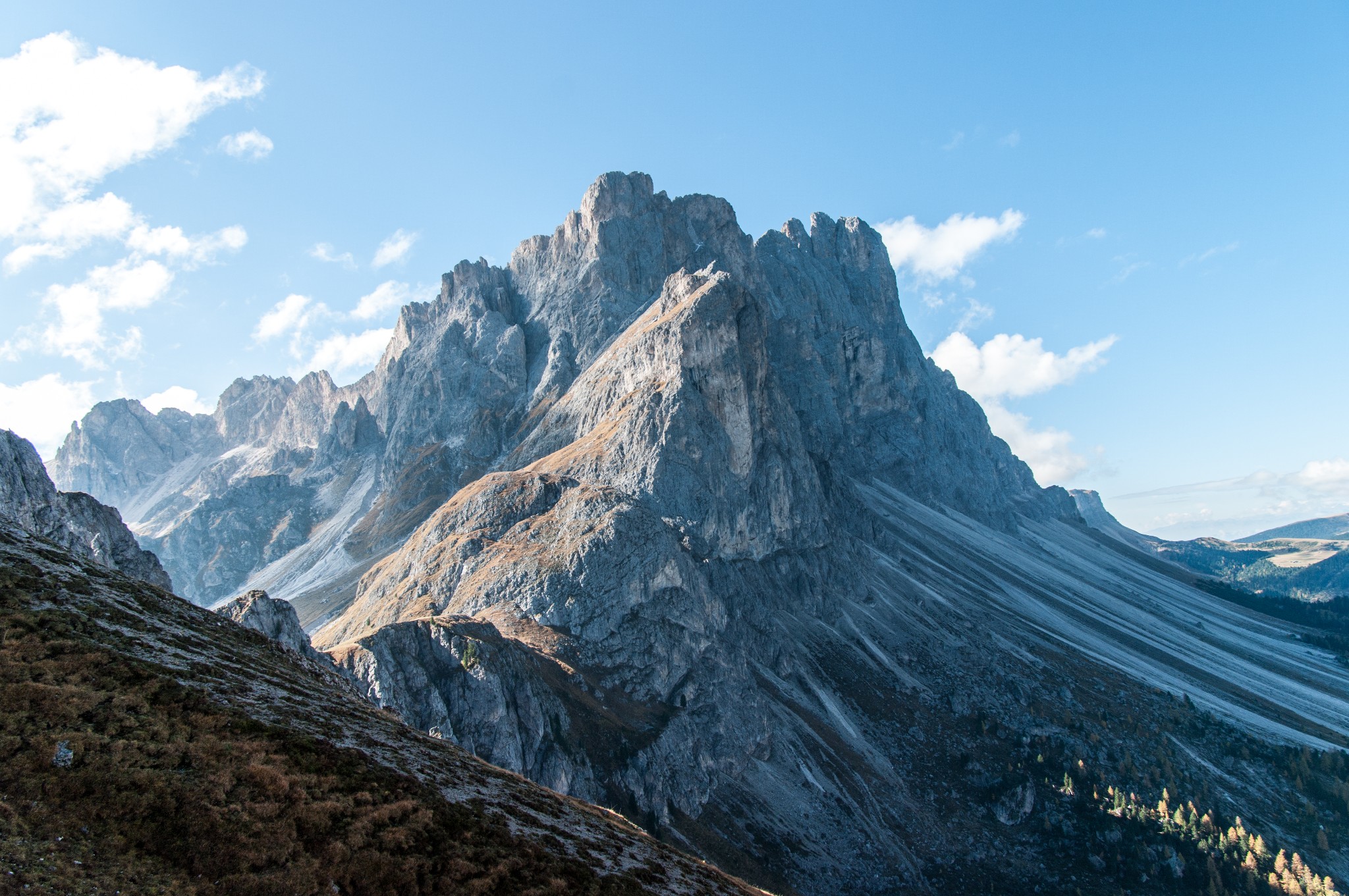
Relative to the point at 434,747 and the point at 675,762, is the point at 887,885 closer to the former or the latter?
the point at 675,762

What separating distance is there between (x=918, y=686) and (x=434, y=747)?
4863 inches

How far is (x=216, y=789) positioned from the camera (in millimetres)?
28000

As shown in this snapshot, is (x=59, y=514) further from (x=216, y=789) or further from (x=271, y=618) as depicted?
(x=216, y=789)

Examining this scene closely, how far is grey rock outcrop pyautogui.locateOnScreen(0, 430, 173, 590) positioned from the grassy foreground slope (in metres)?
12.3

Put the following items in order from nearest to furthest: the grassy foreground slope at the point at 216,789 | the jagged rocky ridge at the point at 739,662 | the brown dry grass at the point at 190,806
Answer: the brown dry grass at the point at 190,806
the grassy foreground slope at the point at 216,789
the jagged rocky ridge at the point at 739,662

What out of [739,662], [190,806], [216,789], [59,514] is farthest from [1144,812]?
[59,514]

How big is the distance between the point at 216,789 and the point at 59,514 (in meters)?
41.6

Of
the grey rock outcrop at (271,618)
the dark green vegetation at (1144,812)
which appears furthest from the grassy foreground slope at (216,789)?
the dark green vegetation at (1144,812)

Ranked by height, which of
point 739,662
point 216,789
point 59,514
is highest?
point 59,514

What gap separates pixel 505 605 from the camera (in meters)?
112

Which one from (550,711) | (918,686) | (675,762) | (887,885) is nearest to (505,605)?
(550,711)

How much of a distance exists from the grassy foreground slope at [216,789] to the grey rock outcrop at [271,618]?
23.7 metres

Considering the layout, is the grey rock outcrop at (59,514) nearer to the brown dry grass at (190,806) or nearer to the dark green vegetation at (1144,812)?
the brown dry grass at (190,806)

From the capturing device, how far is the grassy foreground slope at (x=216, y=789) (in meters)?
25.0
